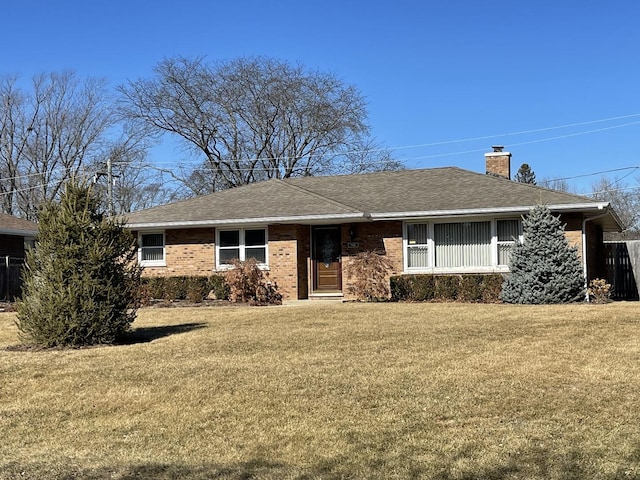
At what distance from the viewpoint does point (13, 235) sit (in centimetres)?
2825

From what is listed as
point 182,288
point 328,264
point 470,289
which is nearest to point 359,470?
point 470,289

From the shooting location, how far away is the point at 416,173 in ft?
80.8

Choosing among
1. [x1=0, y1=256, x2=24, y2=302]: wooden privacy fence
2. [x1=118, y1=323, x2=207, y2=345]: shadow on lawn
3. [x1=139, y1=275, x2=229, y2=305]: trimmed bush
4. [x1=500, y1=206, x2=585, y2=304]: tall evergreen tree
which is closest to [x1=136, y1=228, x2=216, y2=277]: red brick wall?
[x1=139, y1=275, x2=229, y2=305]: trimmed bush

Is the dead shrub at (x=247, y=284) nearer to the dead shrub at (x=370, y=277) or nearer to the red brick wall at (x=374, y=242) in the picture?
the dead shrub at (x=370, y=277)

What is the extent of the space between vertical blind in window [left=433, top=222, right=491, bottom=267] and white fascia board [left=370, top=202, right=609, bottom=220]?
0.98 m

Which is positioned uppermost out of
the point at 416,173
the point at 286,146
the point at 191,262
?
the point at 286,146

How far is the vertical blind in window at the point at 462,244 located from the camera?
20047mm

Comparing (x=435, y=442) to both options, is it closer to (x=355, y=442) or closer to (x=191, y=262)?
(x=355, y=442)

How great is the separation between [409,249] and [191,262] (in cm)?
711

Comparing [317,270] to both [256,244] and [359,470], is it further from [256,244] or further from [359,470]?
[359,470]

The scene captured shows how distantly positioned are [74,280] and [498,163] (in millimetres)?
17386

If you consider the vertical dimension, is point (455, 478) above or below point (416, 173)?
below

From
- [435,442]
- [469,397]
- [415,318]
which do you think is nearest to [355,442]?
[435,442]

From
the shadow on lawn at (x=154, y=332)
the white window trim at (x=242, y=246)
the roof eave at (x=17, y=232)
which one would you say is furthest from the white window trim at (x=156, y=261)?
the shadow on lawn at (x=154, y=332)
